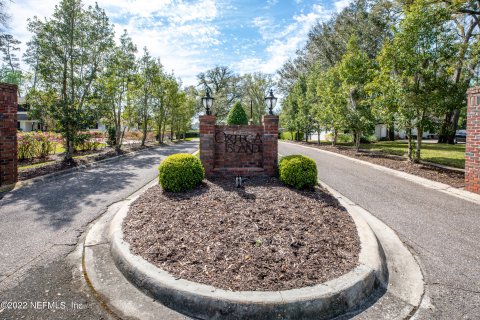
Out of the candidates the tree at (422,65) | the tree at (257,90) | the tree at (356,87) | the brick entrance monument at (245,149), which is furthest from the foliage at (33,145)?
the tree at (257,90)

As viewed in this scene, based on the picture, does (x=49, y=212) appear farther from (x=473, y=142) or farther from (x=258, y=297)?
(x=473, y=142)

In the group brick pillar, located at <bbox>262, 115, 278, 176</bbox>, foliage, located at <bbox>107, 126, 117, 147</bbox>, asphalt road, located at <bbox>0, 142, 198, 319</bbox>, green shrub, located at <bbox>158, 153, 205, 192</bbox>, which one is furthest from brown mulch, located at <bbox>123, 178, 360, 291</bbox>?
foliage, located at <bbox>107, 126, 117, 147</bbox>

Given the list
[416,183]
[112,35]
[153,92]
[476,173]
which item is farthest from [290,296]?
[153,92]

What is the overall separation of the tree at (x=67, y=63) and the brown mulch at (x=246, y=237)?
8033 millimetres

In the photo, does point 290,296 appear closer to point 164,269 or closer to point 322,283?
point 322,283

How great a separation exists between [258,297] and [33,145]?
13247mm

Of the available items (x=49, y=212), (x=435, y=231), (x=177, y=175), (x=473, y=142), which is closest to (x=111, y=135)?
(x=49, y=212)

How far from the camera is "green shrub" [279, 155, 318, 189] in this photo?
5707mm

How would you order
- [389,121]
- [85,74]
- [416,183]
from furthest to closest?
[85,74]
[389,121]
[416,183]

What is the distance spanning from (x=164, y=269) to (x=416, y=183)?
8206 millimetres

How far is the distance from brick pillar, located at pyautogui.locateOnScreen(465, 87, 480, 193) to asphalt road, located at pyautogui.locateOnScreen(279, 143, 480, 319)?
2.71 ft

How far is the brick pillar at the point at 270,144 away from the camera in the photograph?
22.6 ft

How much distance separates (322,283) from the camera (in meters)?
2.54

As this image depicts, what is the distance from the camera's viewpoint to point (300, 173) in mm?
5723
